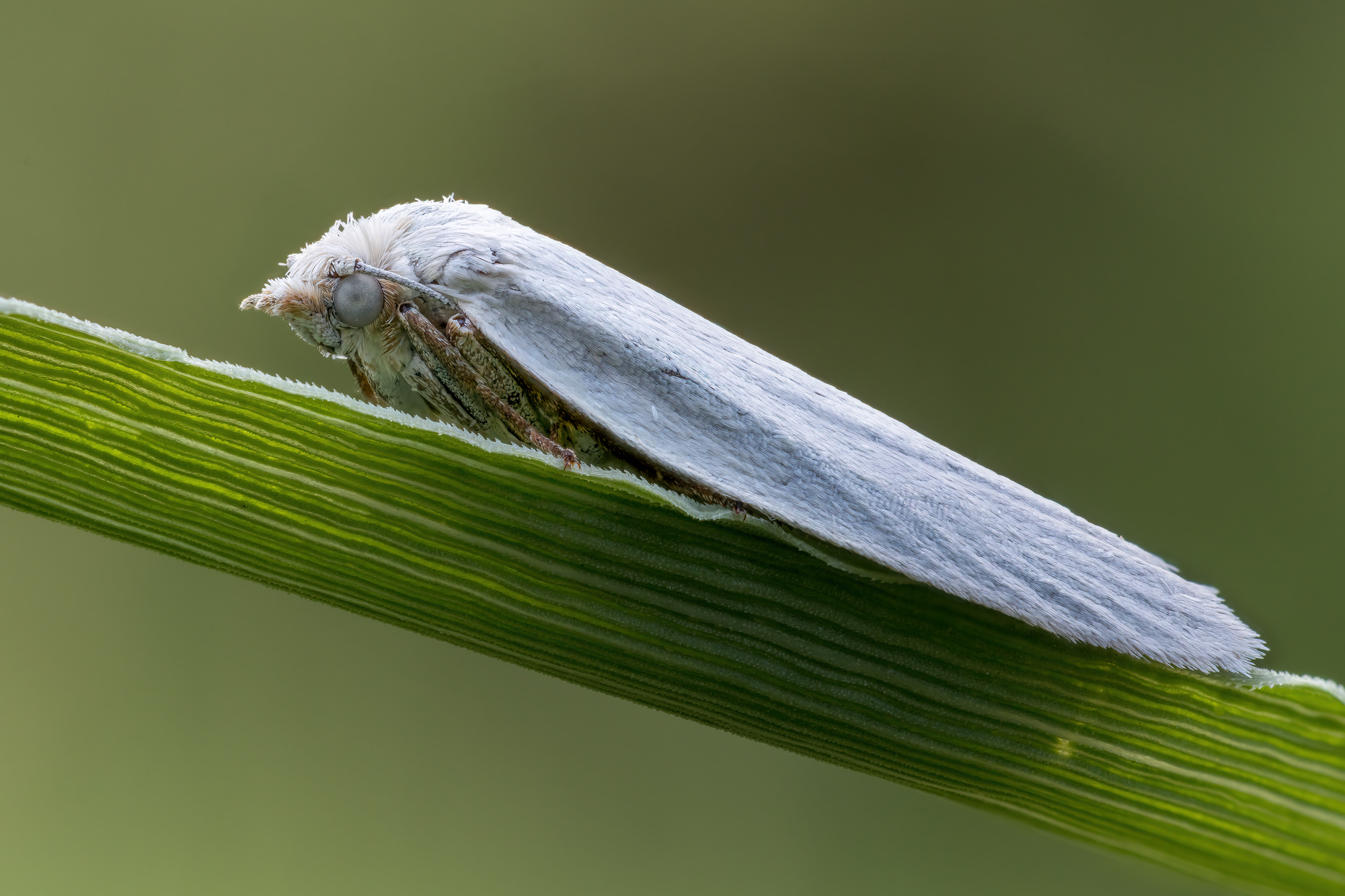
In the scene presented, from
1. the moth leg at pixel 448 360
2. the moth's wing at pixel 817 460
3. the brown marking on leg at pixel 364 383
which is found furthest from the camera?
the brown marking on leg at pixel 364 383

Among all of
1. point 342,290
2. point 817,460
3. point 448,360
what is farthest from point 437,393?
point 817,460

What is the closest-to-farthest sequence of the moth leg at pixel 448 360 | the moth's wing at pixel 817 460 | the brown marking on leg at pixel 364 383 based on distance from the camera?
1. the moth's wing at pixel 817 460
2. the moth leg at pixel 448 360
3. the brown marking on leg at pixel 364 383

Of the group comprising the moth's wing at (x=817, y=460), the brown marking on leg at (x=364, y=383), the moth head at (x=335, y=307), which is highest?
the moth head at (x=335, y=307)

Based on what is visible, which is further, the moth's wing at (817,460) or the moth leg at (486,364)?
the moth leg at (486,364)

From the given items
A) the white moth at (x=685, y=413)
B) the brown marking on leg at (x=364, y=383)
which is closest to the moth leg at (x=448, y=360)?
the white moth at (x=685, y=413)

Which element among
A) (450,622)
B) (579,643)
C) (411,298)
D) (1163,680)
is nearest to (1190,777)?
(1163,680)

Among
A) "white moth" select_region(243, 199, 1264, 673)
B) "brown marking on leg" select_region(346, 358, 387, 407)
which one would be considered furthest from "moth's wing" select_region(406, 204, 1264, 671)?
"brown marking on leg" select_region(346, 358, 387, 407)

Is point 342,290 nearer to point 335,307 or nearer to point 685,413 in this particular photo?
point 335,307

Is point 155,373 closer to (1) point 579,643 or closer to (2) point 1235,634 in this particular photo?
(1) point 579,643

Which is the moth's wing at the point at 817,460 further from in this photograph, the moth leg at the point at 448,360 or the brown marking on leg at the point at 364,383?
Result: the brown marking on leg at the point at 364,383
